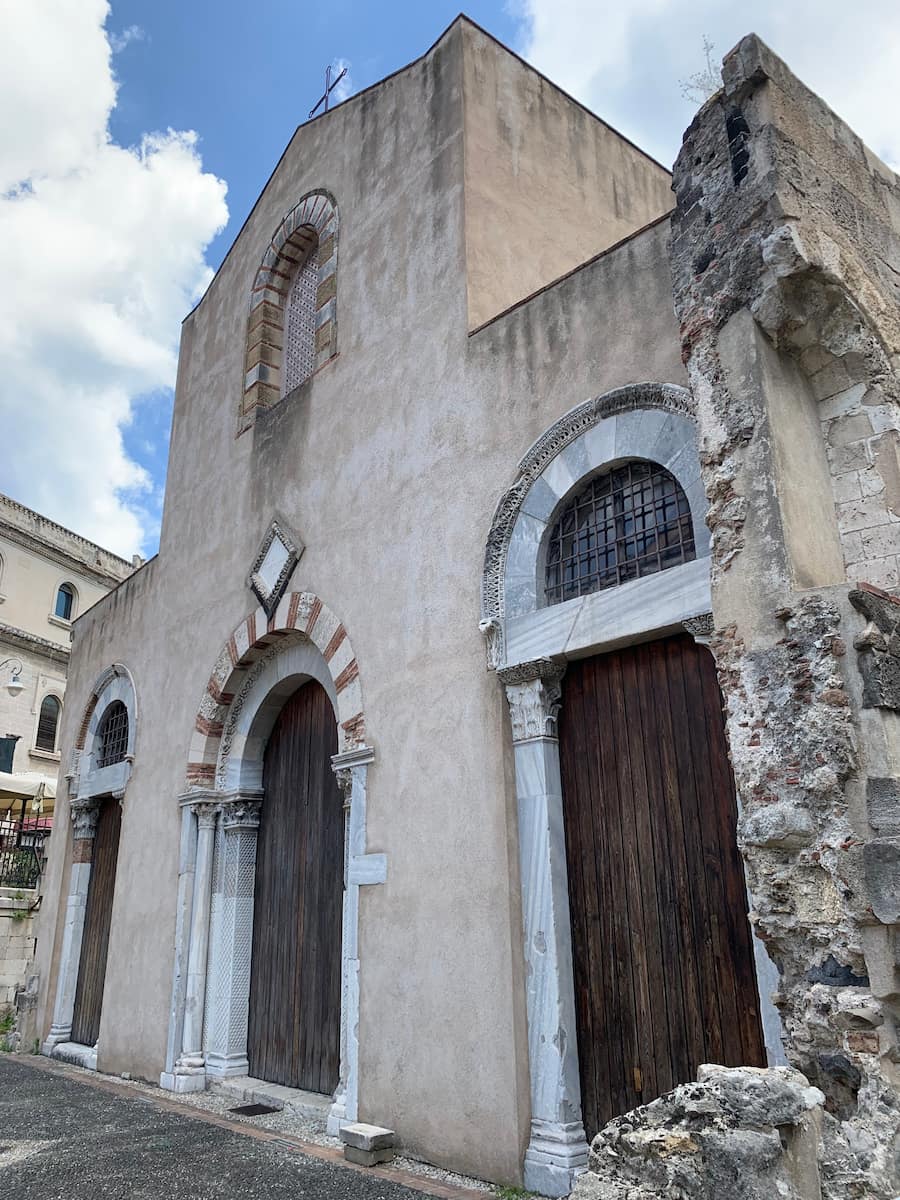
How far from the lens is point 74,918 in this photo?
966 centimetres

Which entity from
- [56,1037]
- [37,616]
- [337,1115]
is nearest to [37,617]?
[37,616]

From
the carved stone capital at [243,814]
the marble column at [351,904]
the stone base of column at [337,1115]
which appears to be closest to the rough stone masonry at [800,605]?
the marble column at [351,904]

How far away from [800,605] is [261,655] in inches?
215

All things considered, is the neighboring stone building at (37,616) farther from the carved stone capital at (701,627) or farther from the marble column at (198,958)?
the carved stone capital at (701,627)

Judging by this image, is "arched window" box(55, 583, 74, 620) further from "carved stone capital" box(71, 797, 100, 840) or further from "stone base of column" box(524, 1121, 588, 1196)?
"stone base of column" box(524, 1121, 588, 1196)

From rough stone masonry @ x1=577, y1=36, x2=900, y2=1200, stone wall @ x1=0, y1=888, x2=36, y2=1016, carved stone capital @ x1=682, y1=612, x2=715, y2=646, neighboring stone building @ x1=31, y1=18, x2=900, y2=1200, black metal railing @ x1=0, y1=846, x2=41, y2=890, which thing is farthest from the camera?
black metal railing @ x1=0, y1=846, x2=41, y2=890

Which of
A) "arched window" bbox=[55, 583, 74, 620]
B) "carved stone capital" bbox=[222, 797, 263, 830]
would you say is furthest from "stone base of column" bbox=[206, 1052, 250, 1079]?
"arched window" bbox=[55, 583, 74, 620]

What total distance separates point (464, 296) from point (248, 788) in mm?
4525

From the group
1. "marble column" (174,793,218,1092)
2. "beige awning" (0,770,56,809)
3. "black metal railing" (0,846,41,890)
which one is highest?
"beige awning" (0,770,56,809)

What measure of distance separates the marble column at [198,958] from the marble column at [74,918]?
2.56 meters

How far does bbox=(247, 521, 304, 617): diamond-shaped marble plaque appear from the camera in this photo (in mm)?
7633

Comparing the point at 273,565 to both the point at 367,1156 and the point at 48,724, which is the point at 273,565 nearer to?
the point at 367,1156

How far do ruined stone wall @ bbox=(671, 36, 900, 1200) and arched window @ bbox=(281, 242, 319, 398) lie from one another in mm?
5090

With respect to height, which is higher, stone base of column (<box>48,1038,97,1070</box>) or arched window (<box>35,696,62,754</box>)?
arched window (<box>35,696,62,754</box>)
